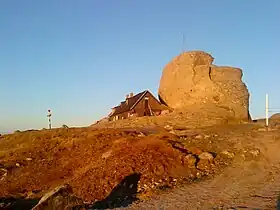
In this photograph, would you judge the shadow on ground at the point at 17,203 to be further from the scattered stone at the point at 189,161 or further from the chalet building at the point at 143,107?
the chalet building at the point at 143,107

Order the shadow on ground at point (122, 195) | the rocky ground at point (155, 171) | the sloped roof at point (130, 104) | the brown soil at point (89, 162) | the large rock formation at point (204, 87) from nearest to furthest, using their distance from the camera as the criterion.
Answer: the rocky ground at point (155, 171) < the shadow on ground at point (122, 195) < the brown soil at point (89, 162) < the large rock formation at point (204, 87) < the sloped roof at point (130, 104)

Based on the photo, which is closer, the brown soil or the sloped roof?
the brown soil

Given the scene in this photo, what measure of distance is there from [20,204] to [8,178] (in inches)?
189

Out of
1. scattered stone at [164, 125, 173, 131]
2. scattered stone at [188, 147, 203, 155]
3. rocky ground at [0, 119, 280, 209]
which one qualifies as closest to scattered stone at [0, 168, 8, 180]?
rocky ground at [0, 119, 280, 209]

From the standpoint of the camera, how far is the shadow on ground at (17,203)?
52.8 feet

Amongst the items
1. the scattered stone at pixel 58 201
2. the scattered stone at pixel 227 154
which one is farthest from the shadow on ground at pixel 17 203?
the scattered stone at pixel 227 154

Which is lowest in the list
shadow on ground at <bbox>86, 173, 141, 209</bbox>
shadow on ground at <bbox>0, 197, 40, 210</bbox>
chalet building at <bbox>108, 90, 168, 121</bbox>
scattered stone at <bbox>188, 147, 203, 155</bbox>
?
shadow on ground at <bbox>0, 197, 40, 210</bbox>

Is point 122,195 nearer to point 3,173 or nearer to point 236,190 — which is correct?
point 236,190

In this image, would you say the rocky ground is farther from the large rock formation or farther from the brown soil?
the large rock formation

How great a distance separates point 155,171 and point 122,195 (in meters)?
2.05

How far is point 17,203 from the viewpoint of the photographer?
1667cm

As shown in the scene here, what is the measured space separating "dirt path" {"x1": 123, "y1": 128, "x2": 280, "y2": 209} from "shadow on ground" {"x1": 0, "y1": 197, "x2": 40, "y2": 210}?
19.9 ft

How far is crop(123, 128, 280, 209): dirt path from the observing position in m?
11.2

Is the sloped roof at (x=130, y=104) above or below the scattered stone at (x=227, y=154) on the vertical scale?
above
